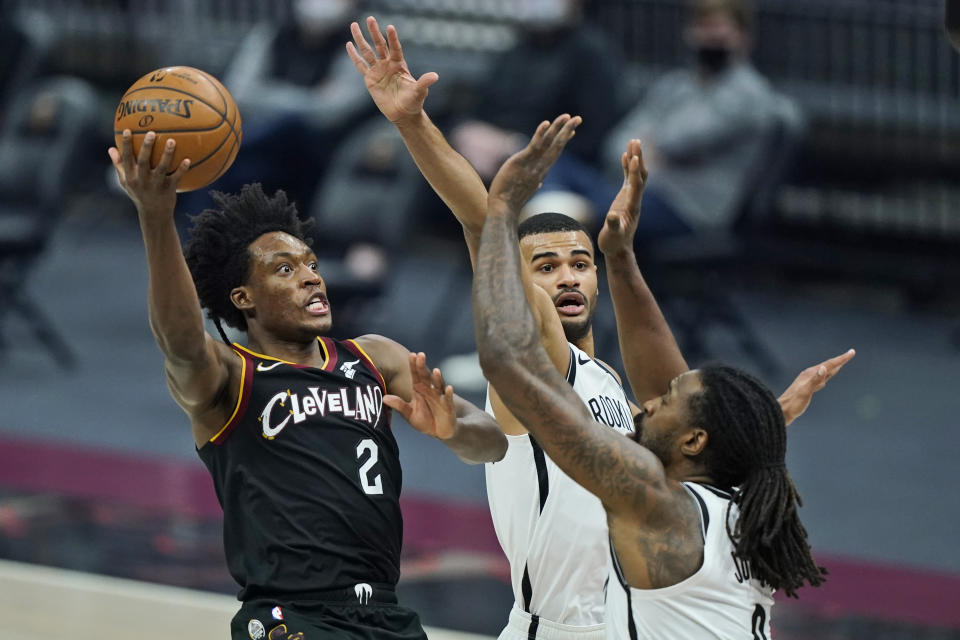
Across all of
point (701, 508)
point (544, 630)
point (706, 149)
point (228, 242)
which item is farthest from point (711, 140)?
point (701, 508)

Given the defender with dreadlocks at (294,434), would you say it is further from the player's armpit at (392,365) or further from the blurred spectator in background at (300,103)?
the blurred spectator in background at (300,103)

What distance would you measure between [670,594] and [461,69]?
32.1ft

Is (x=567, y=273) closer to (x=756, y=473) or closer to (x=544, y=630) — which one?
(x=544, y=630)

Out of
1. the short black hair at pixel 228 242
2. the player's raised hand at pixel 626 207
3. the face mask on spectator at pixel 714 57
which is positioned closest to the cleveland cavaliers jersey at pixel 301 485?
the short black hair at pixel 228 242

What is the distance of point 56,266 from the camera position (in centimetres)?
1330

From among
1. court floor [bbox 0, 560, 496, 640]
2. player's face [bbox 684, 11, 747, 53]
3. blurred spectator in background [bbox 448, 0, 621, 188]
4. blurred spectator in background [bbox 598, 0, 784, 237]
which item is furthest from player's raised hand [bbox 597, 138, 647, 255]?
player's face [bbox 684, 11, 747, 53]

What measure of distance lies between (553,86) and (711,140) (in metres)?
1.21

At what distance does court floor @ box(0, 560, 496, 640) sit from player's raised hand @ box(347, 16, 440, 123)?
354 cm

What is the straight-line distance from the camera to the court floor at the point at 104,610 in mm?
7254

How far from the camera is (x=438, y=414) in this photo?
3986 millimetres

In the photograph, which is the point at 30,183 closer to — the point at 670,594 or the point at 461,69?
the point at 461,69

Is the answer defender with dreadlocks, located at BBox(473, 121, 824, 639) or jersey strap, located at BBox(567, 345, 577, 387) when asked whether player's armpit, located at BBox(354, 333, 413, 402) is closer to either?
jersey strap, located at BBox(567, 345, 577, 387)

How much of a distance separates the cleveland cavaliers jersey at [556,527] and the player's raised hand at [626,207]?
366mm

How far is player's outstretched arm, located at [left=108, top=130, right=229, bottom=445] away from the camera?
375 cm
